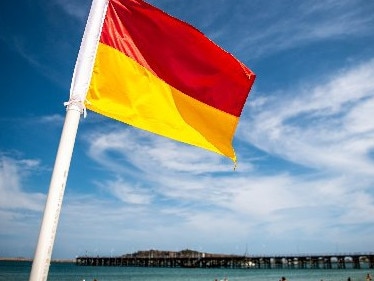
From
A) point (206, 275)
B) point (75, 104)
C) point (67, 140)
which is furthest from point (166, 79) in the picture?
point (206, 275)

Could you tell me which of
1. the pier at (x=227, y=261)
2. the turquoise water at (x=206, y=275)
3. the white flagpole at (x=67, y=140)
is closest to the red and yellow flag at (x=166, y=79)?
the white flagpole at (x=67, y=140)

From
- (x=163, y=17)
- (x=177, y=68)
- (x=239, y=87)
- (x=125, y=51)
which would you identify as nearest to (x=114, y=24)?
(x=125, y=51)

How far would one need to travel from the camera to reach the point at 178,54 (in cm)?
430

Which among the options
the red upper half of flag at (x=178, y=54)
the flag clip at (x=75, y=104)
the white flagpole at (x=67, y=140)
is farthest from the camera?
the red upper half of flag at (x=178, y=54)

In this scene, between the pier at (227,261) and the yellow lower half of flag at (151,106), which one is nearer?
the yellow lower half of flag at (151,106)

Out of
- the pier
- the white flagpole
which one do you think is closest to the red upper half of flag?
the white flagpole

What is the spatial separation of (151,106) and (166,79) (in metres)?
0.40

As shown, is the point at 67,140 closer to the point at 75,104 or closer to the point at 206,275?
the point at 75,104

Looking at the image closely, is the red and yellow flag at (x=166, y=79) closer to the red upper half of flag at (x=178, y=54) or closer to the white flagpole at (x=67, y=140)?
the red upper half of flag at (x=178, y=54)

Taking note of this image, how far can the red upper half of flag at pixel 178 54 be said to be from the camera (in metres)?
3.98

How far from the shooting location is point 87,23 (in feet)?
11.8

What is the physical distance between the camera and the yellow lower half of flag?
370 cm

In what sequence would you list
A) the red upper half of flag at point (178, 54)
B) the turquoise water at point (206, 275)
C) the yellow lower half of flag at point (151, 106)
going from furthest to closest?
the turquoise water at point (206, 275), the red upper half of flag at point (178, 54), the yellow lower half of flag at point (151, 106)

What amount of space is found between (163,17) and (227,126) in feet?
4.79
